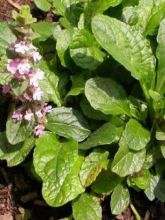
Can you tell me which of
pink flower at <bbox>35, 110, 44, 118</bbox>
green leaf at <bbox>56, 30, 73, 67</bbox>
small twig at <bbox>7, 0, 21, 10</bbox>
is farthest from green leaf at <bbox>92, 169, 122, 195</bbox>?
small twig at <bbox>7, 0, 21, 10</bbox>

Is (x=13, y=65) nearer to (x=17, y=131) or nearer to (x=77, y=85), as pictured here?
(x=17, y=131)

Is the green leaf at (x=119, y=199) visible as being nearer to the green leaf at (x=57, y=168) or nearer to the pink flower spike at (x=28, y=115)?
the green leaf at (x=57, y=168)

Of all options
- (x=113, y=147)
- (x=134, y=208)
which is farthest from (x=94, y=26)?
(x=134, y=208)

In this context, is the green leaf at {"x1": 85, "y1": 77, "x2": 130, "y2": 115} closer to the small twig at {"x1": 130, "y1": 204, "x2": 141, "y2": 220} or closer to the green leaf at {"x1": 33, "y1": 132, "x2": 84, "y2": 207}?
the green leaf at {"x1": 33, "y1": 132, "x2": 84, "y2": 207}

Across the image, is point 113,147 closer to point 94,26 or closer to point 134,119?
point 134,119

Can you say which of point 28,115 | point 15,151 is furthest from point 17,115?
→ point 15,151

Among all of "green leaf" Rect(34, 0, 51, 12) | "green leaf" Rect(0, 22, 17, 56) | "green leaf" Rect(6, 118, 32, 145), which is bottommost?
"green leaf" Rect(6, 118, 32, 145)

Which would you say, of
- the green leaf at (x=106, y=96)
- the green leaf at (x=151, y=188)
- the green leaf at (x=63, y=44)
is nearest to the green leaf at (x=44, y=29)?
the green leaf at (x=63, y=44)
